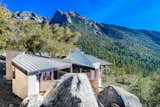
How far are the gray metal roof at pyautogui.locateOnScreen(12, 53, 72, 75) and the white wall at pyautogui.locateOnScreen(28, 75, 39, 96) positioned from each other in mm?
699

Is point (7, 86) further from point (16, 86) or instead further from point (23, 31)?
point (23, 31)

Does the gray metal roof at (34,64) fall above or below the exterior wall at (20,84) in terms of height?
above

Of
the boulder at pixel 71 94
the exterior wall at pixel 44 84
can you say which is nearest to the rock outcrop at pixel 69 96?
the boulder at pixel 71 94

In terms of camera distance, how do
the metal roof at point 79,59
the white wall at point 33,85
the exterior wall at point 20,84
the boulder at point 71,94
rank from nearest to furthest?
the boulder at point 71,94, the white wall at point 33,85, the exterior wall at point 20,84, the metal roof at point 79,59

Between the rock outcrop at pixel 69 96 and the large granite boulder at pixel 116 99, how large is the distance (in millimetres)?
4365

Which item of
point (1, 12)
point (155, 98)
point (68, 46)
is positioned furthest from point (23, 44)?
point (155, 98)

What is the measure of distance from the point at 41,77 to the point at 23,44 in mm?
14572

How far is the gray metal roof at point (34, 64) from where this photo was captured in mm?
30894

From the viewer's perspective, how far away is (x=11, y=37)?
141 ft

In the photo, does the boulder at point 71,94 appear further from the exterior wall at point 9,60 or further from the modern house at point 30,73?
the exterior wall at point 9,60

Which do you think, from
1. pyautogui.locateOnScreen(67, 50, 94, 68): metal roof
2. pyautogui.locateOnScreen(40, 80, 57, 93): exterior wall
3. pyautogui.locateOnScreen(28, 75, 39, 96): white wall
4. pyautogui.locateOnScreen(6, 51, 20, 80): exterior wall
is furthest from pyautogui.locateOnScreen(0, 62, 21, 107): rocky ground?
pyautogui.locateOnScreen(67, 50, 94, 68): metal roof

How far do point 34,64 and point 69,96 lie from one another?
11.4 meters

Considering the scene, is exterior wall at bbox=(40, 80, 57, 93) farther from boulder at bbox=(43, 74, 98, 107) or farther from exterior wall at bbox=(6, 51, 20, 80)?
boulder at bbox=(43, 74, 98, 107)

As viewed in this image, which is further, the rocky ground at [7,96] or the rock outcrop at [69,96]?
the rocky ground at [7,96]
